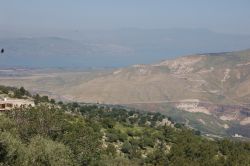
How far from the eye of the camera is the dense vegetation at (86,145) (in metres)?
62.0

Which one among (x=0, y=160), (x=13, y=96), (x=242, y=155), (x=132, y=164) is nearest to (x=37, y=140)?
(x=0, y=160)

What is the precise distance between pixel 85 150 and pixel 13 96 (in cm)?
6384

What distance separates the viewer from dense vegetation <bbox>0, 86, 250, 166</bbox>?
2442 inches

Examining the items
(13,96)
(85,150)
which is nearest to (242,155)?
(85,150)

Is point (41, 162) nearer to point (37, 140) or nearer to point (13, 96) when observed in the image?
point (37, 140)

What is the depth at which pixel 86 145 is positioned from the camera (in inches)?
2867

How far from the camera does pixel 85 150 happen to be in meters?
71.8

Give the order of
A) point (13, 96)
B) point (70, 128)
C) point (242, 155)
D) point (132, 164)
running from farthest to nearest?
point (13, 96) → point (242, 155) → point (70, 128) → point (132, 164)

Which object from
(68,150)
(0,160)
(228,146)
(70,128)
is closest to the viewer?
(0,160)

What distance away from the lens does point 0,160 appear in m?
57.5

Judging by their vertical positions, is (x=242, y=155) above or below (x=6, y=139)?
below

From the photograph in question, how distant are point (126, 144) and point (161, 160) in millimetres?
10318

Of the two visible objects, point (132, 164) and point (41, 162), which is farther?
point (132, 164)

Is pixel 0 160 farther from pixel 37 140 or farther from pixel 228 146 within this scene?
pixel 228 146
